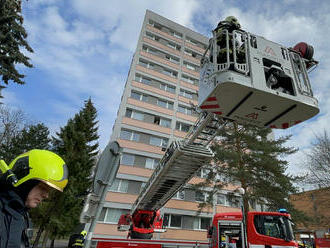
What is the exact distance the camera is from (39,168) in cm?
175

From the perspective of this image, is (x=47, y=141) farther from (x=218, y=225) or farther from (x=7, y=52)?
(x=218, y=225)

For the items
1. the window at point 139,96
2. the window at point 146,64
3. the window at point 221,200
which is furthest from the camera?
the window at point 146,64

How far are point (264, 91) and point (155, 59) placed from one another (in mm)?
25566

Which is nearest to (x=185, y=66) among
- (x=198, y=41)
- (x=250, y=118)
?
(x=198, y=41)

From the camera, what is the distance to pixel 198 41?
109 feet

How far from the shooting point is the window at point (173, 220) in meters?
18.7

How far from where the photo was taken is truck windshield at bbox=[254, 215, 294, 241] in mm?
6153

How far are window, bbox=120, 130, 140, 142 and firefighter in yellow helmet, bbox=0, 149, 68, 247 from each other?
1920 centimetres

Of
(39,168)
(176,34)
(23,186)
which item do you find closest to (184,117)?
(176,34)

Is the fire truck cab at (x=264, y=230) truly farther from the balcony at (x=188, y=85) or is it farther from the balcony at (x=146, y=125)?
the balcony at (x=188, y=85)

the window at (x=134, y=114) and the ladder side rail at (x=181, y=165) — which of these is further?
the window at (x=134, y=114)

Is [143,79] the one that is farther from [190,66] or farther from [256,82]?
[256,82]

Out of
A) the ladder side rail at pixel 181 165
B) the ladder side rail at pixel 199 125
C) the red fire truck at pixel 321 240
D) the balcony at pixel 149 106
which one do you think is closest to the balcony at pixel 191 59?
the balcony at pixel 149 106

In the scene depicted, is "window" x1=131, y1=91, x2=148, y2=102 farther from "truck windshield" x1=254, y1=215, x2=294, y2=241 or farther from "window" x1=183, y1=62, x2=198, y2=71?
"truck windshield" x1=254, y1=215, x2=294, y2=241
